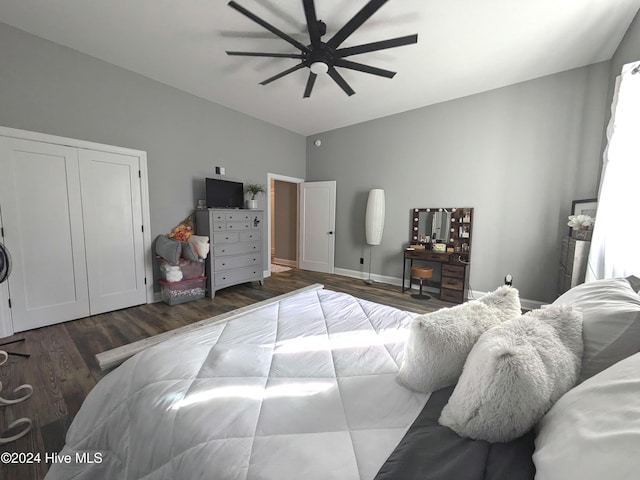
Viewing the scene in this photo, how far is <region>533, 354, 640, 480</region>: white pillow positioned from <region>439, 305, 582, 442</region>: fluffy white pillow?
0.15 ft

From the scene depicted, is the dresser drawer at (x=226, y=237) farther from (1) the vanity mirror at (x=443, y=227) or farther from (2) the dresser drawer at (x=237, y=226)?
(1) the vanity mirror at (x=443, y=227)

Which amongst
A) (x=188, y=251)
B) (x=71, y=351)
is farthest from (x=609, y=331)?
(x=188, y=251)

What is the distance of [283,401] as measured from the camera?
2.60ft

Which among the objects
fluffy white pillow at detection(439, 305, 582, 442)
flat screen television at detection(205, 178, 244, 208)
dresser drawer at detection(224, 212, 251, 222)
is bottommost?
fluffy white pillow at detection(439, 305, 582, 442)

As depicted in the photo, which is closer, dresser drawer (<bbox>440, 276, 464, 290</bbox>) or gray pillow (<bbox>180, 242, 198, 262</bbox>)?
gray pillow (<bbox>180, 242, 198, 262</bbox>)

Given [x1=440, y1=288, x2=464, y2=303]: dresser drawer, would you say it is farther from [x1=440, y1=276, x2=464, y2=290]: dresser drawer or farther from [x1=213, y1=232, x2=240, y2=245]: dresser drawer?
[x1=213, y1=232, x2=240, y2=245]: dresser drawer

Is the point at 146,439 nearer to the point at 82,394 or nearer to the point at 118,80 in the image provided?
the point at 82,394

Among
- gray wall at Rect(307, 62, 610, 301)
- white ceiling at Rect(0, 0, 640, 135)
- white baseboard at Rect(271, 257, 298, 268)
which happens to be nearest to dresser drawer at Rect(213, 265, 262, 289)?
white baseboard at Rect(271, 257, 298, 268)

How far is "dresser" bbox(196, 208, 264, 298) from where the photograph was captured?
3498mm

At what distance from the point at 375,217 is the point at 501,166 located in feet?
6.17

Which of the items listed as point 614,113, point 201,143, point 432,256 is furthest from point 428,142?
point 201,143

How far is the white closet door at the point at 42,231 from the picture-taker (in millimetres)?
2381

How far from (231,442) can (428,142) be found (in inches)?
170

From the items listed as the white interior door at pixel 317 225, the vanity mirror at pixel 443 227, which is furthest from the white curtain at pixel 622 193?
the white interior door at pixel 317 225
